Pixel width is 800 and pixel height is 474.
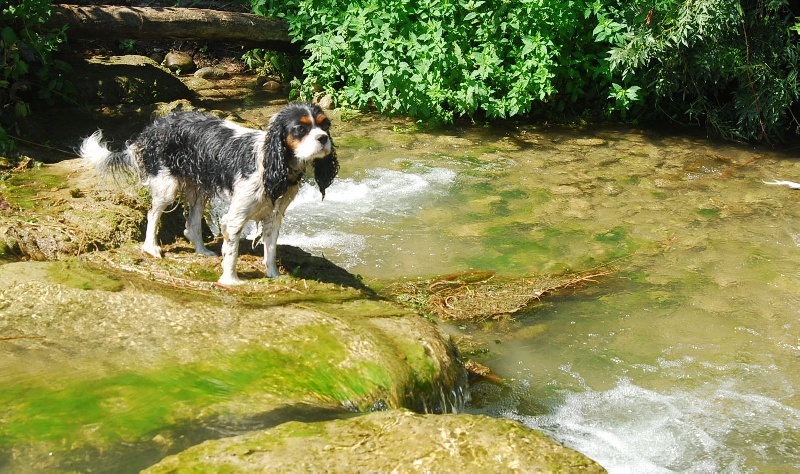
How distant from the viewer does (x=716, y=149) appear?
987 cm

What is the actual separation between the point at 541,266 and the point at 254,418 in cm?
376

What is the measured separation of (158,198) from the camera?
5.73 metres

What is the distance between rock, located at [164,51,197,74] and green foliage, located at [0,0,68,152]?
3268mm

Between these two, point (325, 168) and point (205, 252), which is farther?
point (205, 252)

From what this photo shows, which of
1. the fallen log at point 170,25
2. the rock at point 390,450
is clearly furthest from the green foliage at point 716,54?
the rock at point 390,450

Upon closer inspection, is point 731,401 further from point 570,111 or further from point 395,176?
point 570,111

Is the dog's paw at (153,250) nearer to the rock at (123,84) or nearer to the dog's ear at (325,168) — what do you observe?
the dog's ear at (325,168)

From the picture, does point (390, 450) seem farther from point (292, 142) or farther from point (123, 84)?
point (123, 84)

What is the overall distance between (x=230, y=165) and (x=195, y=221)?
799mm

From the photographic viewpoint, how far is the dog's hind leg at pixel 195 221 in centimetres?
592

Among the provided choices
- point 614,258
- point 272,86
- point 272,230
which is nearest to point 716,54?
point 614,258

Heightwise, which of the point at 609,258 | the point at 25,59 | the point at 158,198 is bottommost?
the point at 609,258

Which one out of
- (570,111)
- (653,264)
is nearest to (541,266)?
(653,264)

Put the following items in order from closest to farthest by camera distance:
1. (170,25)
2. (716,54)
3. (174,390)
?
(174,390) < (716,54) < (170,25)
